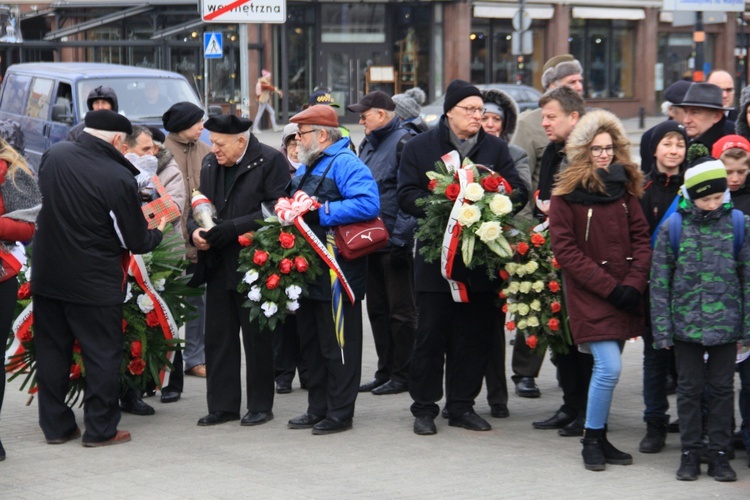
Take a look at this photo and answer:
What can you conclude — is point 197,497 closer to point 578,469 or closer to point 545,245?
point 578,469

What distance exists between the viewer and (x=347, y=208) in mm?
7211

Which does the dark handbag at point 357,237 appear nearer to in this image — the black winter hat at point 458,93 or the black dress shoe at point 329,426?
the black winter hat at point 458,93

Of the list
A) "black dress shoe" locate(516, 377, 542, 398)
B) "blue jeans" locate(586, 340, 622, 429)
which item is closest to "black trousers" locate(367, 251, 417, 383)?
"black dress shoe" locate(516, 377, 542, 398)

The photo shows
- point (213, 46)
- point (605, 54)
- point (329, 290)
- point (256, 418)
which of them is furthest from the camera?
point (605, 54)

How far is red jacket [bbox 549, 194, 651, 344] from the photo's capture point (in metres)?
6.45

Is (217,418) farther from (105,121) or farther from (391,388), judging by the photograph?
(105,121)

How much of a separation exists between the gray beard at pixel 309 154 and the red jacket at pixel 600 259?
1.59 meters

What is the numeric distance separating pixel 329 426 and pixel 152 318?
1.32 m

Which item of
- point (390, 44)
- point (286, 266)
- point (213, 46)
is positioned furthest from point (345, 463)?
point (390, 44)

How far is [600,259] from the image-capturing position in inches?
257

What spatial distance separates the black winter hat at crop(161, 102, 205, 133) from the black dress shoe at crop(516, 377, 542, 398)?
9.94ft

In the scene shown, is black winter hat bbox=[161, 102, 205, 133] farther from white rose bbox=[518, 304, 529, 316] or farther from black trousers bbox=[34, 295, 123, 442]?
white rose bbox=[518, 304, 529, 316]

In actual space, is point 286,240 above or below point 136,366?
above

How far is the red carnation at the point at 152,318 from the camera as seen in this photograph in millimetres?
7562
